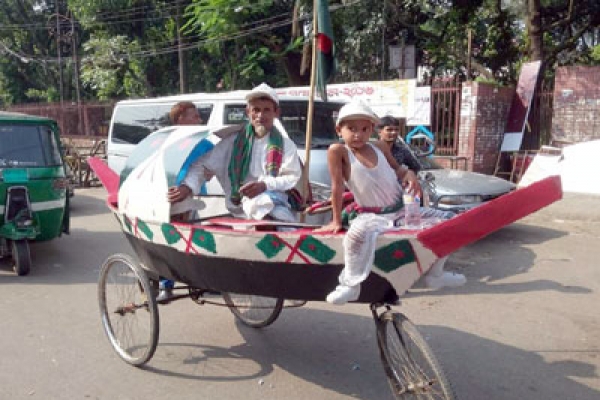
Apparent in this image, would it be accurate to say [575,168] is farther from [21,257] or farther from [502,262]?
[21,257]

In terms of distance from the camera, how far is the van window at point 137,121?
812 cm

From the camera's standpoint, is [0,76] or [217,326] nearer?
[217,326]

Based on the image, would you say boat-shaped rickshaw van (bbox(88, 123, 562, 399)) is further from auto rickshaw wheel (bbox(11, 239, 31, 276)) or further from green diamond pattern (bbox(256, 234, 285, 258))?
auto rickshaw wheel (bbox(11, 239, 31, 276))

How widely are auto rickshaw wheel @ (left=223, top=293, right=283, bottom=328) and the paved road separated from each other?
0.09 meters

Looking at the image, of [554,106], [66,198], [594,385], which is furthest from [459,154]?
[594,385]

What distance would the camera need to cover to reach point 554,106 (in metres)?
11.2

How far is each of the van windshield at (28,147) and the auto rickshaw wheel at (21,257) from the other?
35.1 inches

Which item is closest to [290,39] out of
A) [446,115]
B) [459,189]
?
[446,115]

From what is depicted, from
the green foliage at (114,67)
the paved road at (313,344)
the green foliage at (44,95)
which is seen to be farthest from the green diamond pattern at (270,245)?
the green foliage at (44,95)

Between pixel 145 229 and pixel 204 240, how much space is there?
58cm

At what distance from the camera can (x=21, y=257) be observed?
19.0ft

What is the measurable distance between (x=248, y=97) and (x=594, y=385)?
275 centimetres

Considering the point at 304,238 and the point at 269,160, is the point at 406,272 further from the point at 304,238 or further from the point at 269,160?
the point at 269,160

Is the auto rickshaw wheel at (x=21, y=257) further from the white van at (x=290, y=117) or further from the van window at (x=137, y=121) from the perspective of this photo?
the van window at (x=137, y=121)
